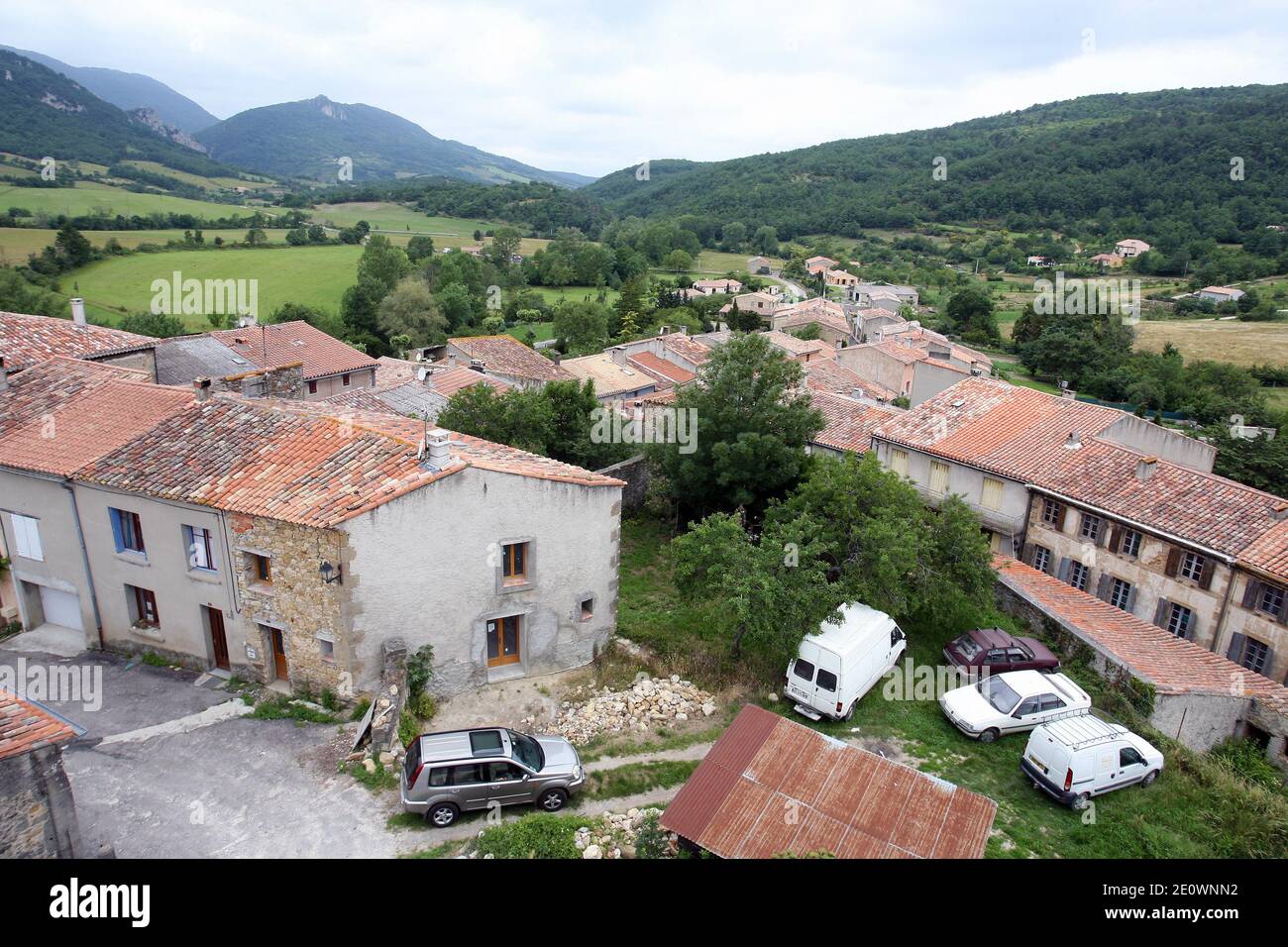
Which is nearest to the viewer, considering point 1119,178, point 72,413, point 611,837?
point 611,837

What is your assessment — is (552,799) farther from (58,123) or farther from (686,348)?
(58,123)

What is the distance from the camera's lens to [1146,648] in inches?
938

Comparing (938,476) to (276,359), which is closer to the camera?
(938,476)

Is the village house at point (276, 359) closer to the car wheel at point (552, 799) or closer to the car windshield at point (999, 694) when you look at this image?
the car wheel at point (552, 799)

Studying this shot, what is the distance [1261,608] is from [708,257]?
490ft

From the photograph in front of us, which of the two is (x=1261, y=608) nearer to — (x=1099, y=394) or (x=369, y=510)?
(x=369, y=510)

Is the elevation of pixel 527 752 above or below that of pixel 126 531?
below

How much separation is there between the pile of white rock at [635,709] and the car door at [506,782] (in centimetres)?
288

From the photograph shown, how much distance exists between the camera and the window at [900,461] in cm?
3547

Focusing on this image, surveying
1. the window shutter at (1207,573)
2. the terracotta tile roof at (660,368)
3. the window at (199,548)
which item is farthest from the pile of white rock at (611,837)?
the terracotta tile roof at (660,368)

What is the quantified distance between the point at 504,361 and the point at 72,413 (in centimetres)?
4040

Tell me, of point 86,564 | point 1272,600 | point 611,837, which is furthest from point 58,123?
point 1272,600
